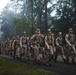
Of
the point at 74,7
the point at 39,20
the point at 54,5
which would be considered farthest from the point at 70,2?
the point at 39,20

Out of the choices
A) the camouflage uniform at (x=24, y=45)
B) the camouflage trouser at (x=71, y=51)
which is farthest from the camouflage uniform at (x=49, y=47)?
the camouflage uniform at (x=24, y=45)

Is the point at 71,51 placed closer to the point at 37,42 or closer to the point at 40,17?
the point at 37,42

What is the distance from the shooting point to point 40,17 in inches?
2549

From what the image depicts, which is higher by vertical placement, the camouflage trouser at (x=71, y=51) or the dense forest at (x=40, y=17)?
the dense forest at (x=40, y=17)

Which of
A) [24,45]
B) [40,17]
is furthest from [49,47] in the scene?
[40,17]

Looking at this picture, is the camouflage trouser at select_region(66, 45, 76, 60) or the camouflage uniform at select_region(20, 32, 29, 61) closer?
the camouflage trouser at select_region(66, 45, 76, 60)

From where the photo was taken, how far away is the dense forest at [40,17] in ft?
153

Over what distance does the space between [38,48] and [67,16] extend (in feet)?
100

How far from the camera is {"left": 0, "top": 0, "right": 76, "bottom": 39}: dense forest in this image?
1833 inches

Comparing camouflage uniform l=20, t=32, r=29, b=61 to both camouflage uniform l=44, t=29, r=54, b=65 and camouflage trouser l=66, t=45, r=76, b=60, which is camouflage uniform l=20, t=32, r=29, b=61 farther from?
camouflage trouser l=66, t=45, r=76, b=60

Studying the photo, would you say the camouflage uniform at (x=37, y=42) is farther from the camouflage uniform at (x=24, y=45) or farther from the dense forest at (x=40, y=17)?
the dense forest at (x=40, y=17)

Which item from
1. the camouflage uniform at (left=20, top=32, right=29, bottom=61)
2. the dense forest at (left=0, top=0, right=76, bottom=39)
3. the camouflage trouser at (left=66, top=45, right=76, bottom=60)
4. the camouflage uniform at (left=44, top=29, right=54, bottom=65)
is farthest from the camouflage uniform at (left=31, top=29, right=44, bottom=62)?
the dense forest at (left=0, top=0, right=76, bottom=39)

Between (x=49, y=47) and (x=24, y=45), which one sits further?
(x=24, y=45)

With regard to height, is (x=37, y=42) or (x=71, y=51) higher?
(x=37, y=42)
